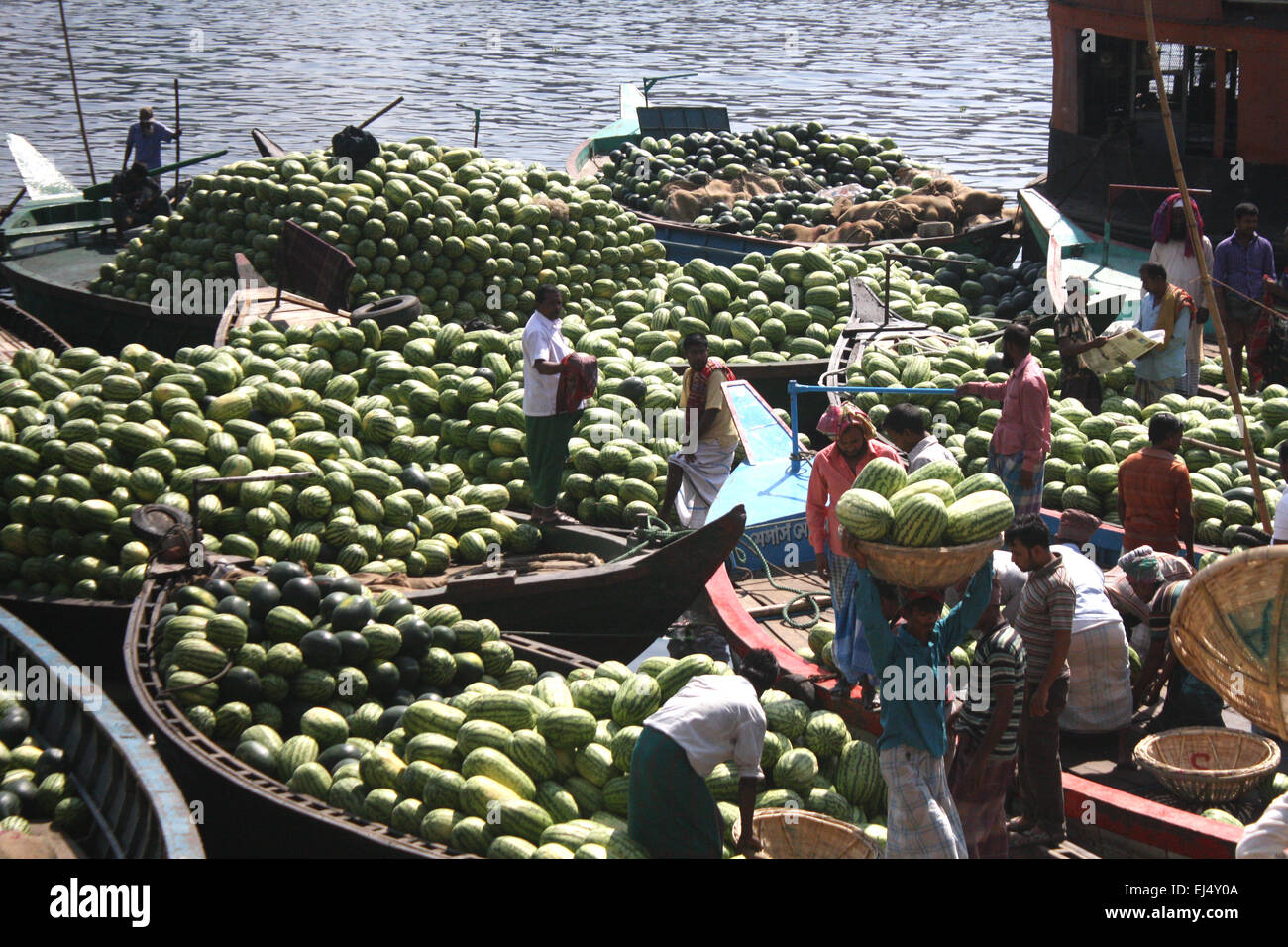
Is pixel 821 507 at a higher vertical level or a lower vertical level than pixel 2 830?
higher

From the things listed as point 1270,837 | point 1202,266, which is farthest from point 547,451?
point 1270,837

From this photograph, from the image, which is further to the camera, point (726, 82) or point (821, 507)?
point (726, 82)

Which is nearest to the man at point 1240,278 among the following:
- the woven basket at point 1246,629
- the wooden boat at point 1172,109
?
the wooden boat at point 1172,109

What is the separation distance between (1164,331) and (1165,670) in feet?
14.3

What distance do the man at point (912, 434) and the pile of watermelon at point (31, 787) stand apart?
427 centimetres

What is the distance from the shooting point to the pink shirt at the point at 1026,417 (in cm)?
799

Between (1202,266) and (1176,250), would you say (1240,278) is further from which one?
(1202,266)

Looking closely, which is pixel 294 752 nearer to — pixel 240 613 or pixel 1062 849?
pixel 240 613

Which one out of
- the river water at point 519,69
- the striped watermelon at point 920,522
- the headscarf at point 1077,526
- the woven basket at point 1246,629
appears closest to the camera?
the woven basket at point 1246,629

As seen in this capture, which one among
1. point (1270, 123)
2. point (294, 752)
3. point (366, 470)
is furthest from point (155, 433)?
point (1270, 123)

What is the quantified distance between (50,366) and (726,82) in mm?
41395

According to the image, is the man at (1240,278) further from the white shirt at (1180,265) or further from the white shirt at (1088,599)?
the white shirt at (1088,599)

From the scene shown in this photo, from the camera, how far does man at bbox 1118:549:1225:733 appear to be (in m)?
6.85

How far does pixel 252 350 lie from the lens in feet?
39.5
